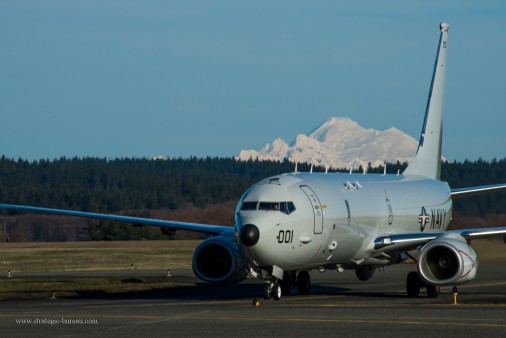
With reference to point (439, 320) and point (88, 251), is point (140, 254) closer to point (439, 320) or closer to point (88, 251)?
point (88, 251)

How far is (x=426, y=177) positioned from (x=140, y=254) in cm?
3317

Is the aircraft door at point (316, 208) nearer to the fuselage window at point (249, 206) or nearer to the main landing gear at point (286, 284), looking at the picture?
the main landing gear at point (286, 284)

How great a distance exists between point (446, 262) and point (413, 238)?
6.77ft

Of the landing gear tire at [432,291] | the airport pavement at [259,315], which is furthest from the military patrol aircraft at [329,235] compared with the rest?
the airport pavement at [259,315]

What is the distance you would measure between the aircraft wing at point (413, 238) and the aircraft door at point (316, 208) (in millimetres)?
4137

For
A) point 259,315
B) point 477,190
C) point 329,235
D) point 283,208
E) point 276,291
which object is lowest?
point 259,315

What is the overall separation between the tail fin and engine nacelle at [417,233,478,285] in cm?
1240

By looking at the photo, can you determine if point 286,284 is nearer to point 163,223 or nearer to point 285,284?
point 285,284

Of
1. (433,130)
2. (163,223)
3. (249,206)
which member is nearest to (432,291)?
(249,206)

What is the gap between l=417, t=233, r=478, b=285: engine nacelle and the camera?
33594mm

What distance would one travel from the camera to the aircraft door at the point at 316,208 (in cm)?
3326

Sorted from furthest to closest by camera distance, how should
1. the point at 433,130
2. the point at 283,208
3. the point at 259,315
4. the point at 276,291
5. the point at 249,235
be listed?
the point at 433,130, the point at 276,291, the point at 283,208, the point at 249,235, the point at 259,315

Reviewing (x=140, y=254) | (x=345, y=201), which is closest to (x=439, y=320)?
(x=345, y=201)

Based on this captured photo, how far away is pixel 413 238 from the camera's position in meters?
36.2
